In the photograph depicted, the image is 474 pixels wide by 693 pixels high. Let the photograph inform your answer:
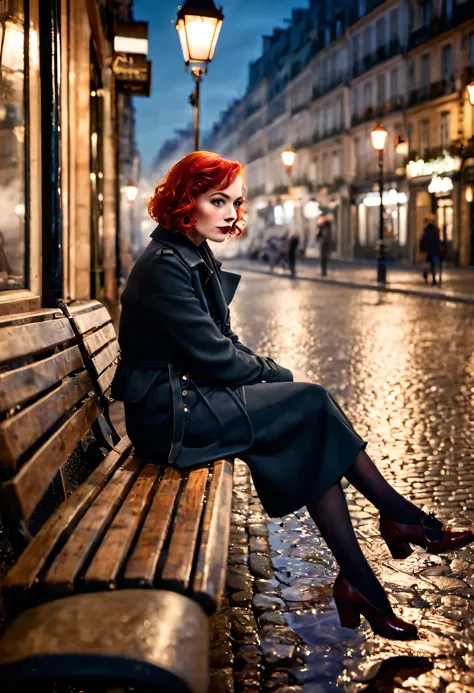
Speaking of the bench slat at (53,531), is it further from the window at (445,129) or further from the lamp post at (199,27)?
the window at (445,129)

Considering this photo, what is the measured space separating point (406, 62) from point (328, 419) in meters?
44.2

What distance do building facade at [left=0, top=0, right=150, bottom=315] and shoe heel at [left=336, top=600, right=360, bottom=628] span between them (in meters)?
2.23

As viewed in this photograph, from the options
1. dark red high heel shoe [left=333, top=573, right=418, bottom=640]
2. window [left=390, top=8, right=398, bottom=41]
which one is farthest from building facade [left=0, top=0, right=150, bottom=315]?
window [left=390, top=8, right=398, bottom=41]

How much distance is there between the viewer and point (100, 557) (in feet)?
7.45

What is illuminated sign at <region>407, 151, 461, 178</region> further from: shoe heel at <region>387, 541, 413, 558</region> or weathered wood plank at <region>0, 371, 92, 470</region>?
weathered wood plank at <region>0, 371, 92, 470</region>

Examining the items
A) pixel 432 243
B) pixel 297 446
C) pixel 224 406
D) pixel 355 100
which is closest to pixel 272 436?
pixel 297 446

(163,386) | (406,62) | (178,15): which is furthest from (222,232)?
(406,62)

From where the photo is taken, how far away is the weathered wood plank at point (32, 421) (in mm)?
2260

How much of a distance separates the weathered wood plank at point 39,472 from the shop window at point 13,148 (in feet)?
9.40

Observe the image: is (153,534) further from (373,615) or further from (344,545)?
(373,615)

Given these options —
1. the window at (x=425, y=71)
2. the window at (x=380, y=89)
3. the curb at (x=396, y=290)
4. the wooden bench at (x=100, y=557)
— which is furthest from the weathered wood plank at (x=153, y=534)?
the window at (x=380, y=89)

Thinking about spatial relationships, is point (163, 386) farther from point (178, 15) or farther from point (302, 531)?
point (178, 15)

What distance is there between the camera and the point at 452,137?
127ft

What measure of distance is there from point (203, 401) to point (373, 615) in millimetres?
950
